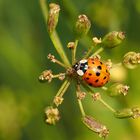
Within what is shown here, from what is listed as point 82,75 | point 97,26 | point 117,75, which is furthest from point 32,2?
point 82,75

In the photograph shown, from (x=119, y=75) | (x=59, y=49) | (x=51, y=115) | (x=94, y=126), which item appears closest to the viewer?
(x=51, y=115)

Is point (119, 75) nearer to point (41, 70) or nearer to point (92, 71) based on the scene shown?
point (41, 70)

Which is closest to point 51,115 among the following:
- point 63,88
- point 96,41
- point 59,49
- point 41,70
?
point 63,88

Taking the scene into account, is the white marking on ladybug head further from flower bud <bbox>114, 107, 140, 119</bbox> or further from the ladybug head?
flower bud <bbox>114, 107, 140, 119</bbox>

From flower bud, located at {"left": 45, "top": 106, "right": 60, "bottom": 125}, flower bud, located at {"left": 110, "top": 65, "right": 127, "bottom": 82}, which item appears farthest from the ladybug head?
flower bud, located at {"left": 110, "top": 65, "right": 127, "bottom": 82}

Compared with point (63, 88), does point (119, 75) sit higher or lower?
higher

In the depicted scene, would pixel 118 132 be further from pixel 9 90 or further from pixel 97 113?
pixel 9 90
